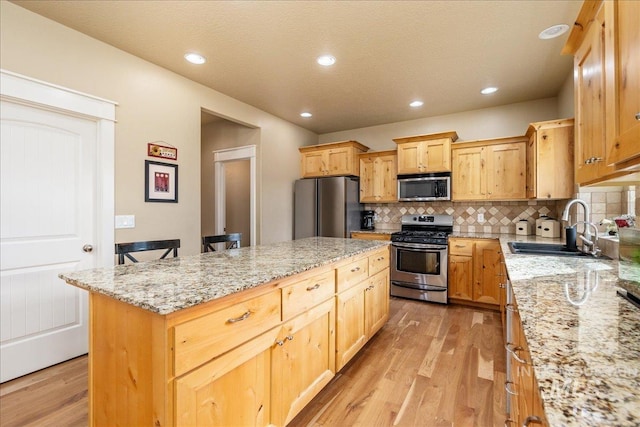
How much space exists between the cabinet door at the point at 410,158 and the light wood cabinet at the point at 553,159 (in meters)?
1.36

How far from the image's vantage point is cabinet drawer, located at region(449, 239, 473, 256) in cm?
378

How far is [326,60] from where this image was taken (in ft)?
9.30

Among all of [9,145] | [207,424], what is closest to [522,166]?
[207,424]

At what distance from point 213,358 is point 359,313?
4.75 feet

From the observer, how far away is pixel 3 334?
212 cm

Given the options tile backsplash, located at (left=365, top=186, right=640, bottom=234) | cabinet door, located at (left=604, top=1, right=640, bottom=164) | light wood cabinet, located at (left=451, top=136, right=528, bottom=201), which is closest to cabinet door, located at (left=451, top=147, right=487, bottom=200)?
light wood cabinet, located at (left=451, top=136, right=528, bottom=201)

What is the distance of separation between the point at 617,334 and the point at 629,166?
60 cm

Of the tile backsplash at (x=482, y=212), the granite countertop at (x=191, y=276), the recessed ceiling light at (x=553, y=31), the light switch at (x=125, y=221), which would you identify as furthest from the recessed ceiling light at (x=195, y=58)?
the tile backsplash at (x=482, y=212)

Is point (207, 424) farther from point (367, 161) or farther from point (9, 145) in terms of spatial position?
point (367, 161)

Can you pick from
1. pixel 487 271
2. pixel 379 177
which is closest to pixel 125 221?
pixel 379 177

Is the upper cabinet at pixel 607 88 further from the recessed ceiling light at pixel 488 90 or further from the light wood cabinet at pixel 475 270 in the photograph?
the light wood cabinet at pixel 475 270

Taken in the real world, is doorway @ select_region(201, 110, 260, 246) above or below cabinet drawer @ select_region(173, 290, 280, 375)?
above

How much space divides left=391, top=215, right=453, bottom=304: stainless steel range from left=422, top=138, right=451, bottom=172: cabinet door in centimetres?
93

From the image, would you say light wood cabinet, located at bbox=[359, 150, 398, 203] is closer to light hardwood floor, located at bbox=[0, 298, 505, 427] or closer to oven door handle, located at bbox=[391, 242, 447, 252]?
oven door handle, located at bbox=[391, 242, 447, 252]
